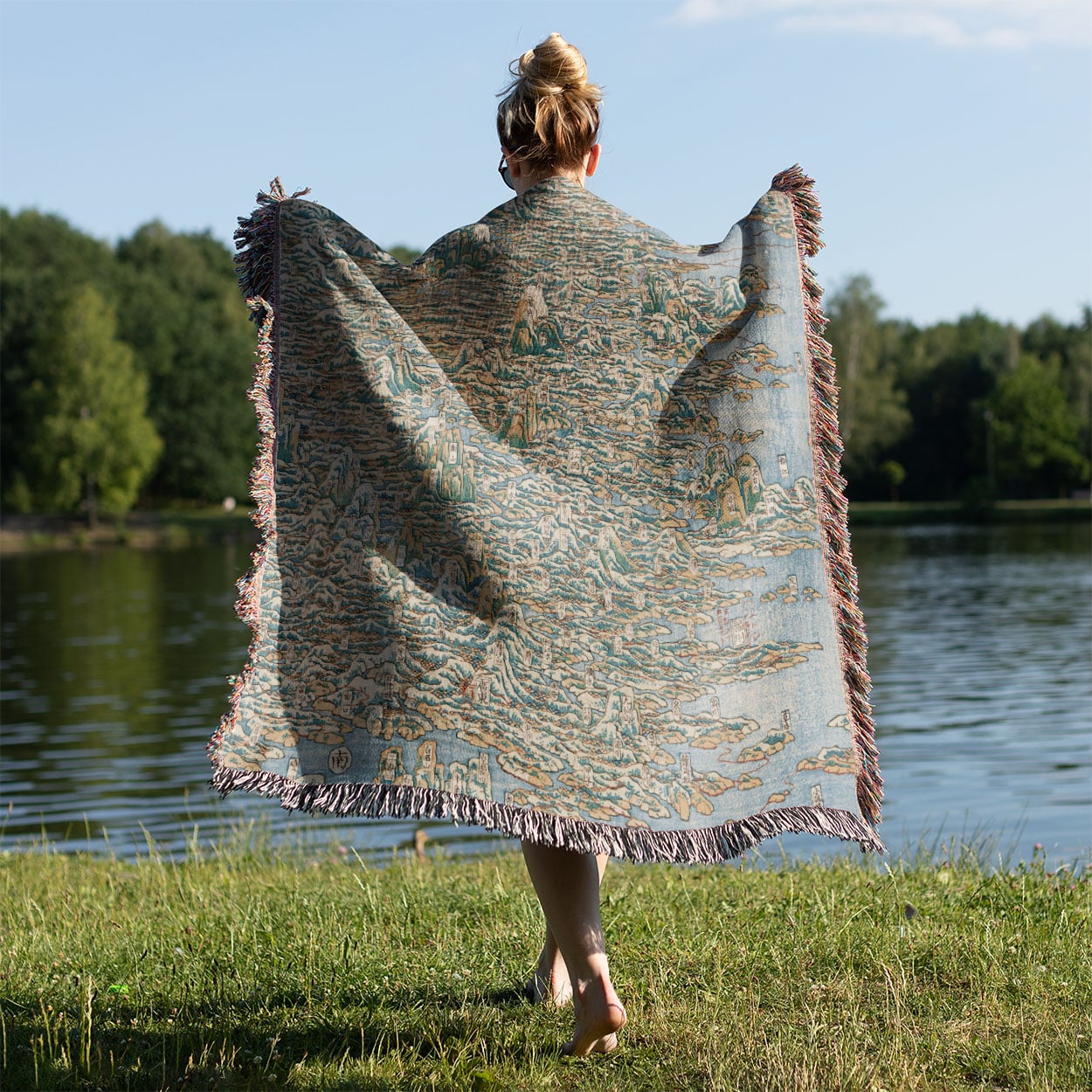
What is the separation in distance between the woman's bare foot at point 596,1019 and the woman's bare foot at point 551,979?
1.11 feet

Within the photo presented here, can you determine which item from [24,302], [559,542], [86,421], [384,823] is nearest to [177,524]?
[86,421]

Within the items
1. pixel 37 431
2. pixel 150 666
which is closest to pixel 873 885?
pixel 150 666

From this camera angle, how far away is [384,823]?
9.16m

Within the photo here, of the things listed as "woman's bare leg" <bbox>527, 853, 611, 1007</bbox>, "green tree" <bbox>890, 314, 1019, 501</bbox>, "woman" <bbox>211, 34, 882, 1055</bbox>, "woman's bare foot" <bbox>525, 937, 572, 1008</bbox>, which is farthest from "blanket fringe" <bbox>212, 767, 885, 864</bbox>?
"green tree" <bbox>890, 314, 1019, 501</bbox>

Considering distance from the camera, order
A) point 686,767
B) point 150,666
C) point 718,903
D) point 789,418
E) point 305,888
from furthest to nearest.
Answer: point 150,666 → point 305,888 → point 718,903 → point 789,418 → point 686,767

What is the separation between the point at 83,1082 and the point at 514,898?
1.74 meters

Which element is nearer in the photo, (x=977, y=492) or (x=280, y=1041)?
(x=280, y=1041)

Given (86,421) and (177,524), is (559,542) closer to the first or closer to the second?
(86,421)

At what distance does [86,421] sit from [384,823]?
4550cm

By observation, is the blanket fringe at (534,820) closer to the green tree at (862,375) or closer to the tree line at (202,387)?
the tree line at (202,387)

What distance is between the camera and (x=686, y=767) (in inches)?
121

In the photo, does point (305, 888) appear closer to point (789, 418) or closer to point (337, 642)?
point (337, 642)

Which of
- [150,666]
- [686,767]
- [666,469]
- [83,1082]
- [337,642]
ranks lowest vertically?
[150,666]

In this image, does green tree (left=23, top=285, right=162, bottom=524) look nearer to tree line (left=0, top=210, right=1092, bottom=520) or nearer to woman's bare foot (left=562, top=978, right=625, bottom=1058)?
tree line (left=0, top=210, right=1092, bottom=520)
